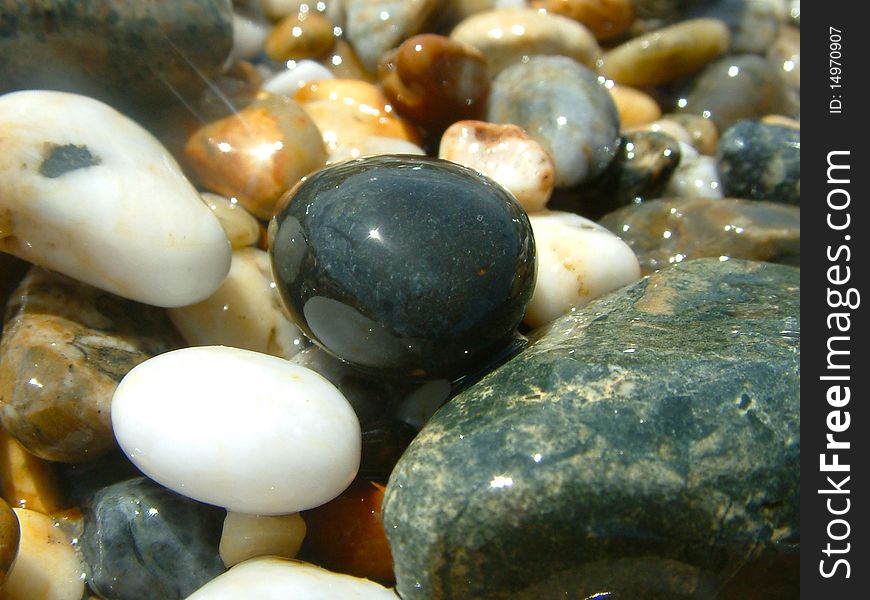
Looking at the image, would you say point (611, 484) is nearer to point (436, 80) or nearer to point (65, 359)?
point (65, 359)

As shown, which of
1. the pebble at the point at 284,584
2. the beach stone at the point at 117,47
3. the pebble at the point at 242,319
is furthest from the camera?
the beach stone at the point at 117,47

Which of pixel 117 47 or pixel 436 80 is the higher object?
pixel 117 47

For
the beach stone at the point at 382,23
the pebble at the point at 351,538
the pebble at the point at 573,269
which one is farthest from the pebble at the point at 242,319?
the beach stone at the point at 382,23

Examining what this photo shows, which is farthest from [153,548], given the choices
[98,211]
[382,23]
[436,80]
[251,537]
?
[382,23]

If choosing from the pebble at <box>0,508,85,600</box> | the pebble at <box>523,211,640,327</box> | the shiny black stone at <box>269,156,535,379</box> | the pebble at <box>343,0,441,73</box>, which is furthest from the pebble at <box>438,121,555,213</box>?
the pebble at <box>0,508,85,600</box>

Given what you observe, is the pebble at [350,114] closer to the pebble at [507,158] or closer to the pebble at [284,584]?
the pebble at [507,158]

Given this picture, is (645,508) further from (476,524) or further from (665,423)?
(476,524)

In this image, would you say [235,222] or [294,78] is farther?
[294,78]
